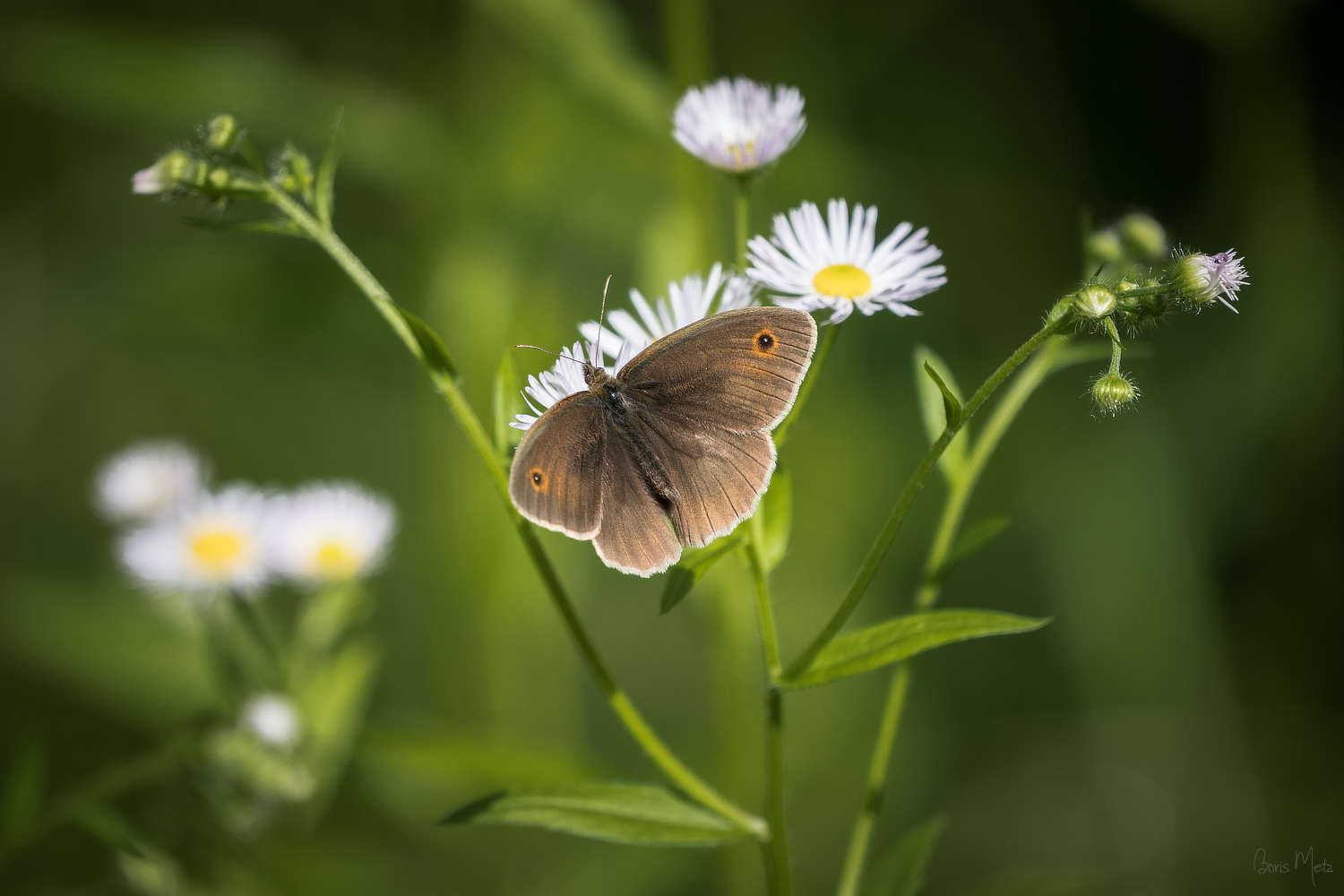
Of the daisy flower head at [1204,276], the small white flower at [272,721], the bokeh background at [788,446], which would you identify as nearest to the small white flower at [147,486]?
the bokeh background at [788,446]

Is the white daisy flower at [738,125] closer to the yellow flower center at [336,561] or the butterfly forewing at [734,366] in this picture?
the butterfly forewing at [734,366]

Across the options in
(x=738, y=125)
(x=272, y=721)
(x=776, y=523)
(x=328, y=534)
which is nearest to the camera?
(x=776, y=523)

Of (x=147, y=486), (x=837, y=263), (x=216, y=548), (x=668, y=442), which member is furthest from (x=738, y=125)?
(x=147, y=486)

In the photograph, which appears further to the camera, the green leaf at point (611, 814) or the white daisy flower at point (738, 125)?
the white daisy flower at point (738, 125)

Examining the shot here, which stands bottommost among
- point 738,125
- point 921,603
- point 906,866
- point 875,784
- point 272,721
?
point 906,866

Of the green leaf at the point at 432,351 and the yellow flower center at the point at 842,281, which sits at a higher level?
the yellow flower center at the point at 842,281

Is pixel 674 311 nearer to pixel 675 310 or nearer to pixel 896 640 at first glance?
pixel 675 310

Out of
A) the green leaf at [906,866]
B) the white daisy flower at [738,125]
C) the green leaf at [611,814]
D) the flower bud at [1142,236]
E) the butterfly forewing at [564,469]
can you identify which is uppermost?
the white daisy flower at [738,125]

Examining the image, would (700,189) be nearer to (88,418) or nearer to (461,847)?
(461,847)

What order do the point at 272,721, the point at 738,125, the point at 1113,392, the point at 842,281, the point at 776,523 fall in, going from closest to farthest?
the point at 1113,392
the point at 776,523
the point at 842,281
the point at 738,125
the point at 272,721
